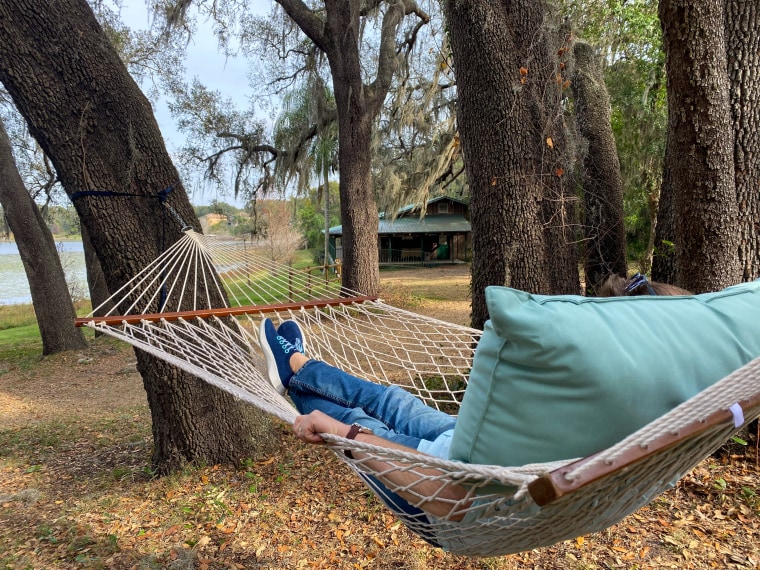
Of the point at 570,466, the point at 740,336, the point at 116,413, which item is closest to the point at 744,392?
the point at 740,336

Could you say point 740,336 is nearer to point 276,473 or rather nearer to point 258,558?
point 258,558

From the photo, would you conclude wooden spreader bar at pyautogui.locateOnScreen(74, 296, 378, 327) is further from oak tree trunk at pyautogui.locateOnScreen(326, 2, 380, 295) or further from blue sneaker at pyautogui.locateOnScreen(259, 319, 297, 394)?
oak tree trunk at pyautogui.locateOnScreen(326, 2, 380, 295)

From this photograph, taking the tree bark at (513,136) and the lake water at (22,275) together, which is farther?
the lake water at (22,275)

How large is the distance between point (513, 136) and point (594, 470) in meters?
1.80

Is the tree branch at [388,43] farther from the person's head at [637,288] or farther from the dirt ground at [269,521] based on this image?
the person's head at [637,288]

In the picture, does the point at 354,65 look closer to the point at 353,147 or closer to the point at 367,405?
the point at 353,147

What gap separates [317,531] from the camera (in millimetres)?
1616

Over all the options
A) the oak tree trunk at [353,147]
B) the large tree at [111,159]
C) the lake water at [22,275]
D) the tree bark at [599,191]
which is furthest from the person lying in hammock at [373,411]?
the lake water at [22,275]

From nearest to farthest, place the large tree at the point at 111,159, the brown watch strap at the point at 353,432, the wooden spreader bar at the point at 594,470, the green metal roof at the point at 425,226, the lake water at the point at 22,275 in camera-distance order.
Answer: the wooden spreader bar at the point at 594,470 < the brown watch strap at the point at 353,432 < the large tree at the point at 111,159 < the lake water at the point at 22,275 < the green metal roof at the point at 425,226

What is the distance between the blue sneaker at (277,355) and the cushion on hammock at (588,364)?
2.92 ft

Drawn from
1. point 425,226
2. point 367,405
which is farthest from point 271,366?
point 425,226

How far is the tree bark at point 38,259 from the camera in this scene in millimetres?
4672

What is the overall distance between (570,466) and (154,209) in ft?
6.23

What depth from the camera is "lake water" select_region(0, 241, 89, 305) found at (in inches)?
435
